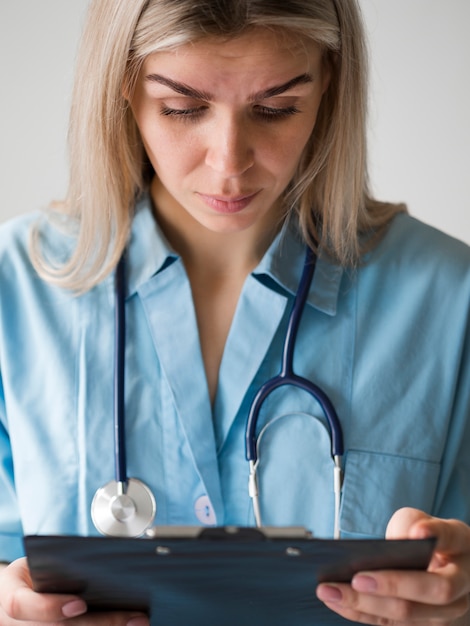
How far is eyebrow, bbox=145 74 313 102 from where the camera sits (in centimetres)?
111

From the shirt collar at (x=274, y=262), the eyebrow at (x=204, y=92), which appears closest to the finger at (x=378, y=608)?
the shirt collar at (x=274, y=262)

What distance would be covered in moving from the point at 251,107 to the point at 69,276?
0.36 metres

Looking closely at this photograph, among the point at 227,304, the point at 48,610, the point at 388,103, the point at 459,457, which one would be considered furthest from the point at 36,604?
the point at 388,103

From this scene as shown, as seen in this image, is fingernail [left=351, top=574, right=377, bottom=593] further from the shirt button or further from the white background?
the white background

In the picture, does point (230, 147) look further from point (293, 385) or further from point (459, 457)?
point (459, 457)

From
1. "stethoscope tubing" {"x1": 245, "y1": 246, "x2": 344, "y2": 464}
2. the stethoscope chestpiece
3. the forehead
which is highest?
the forehead

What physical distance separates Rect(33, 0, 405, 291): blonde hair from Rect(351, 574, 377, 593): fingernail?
56cm

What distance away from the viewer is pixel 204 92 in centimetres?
111

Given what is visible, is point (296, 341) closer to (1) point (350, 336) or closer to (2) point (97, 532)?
(1) point (350, 336)

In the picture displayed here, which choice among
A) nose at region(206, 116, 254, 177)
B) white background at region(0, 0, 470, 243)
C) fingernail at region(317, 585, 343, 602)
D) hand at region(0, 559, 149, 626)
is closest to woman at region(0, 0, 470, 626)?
nose at region(206, 116, 254, 177)

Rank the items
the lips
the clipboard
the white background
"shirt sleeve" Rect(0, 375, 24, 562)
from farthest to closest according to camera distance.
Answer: the white background < "shirt sleeve" Rect(0, 375, 24, 562) < the lips < the clipboard

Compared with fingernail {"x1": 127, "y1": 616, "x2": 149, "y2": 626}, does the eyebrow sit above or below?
above

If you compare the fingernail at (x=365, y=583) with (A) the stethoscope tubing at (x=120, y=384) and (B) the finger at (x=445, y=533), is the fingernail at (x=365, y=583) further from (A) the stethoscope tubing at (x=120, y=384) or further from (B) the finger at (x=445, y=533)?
(A) the stethoscope tubing at (x=120, y=384)

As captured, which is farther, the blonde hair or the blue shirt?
the blue shirt
